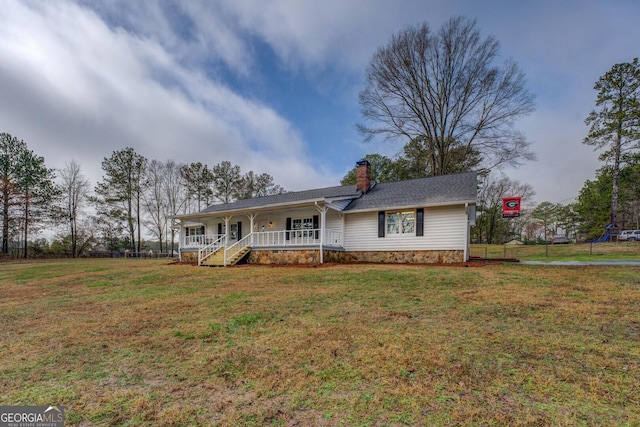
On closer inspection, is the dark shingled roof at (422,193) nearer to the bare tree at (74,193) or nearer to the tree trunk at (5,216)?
the tree trunk at (5,216)

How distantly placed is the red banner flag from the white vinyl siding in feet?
19.8

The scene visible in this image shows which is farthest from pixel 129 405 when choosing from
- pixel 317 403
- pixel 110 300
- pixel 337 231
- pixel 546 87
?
pixel 546 87

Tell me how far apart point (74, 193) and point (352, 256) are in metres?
35.4

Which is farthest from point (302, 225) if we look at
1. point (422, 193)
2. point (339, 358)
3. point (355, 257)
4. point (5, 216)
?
point (5, 216)

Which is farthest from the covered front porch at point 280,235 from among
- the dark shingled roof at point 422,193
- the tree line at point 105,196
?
the tree line at point 105,196

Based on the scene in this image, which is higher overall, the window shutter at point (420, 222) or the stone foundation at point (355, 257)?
the window shutter at point (420, 222)

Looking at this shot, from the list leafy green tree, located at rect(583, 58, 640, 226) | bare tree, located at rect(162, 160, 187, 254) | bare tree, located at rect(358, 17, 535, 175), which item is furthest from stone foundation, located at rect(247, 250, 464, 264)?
bare tree, located at rect(162, 160, 187, 254)

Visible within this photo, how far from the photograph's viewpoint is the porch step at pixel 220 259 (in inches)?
584

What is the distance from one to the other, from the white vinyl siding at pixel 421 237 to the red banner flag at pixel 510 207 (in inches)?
238

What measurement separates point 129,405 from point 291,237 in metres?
13.5

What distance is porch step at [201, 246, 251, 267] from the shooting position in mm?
14826

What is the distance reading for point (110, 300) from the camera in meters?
6.96

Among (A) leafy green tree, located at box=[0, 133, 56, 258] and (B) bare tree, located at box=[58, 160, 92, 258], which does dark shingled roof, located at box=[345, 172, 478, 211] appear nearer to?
(A) leafy green tree, located at box=[0, 133, 56, 258]

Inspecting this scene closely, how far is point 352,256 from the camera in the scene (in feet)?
49.5
